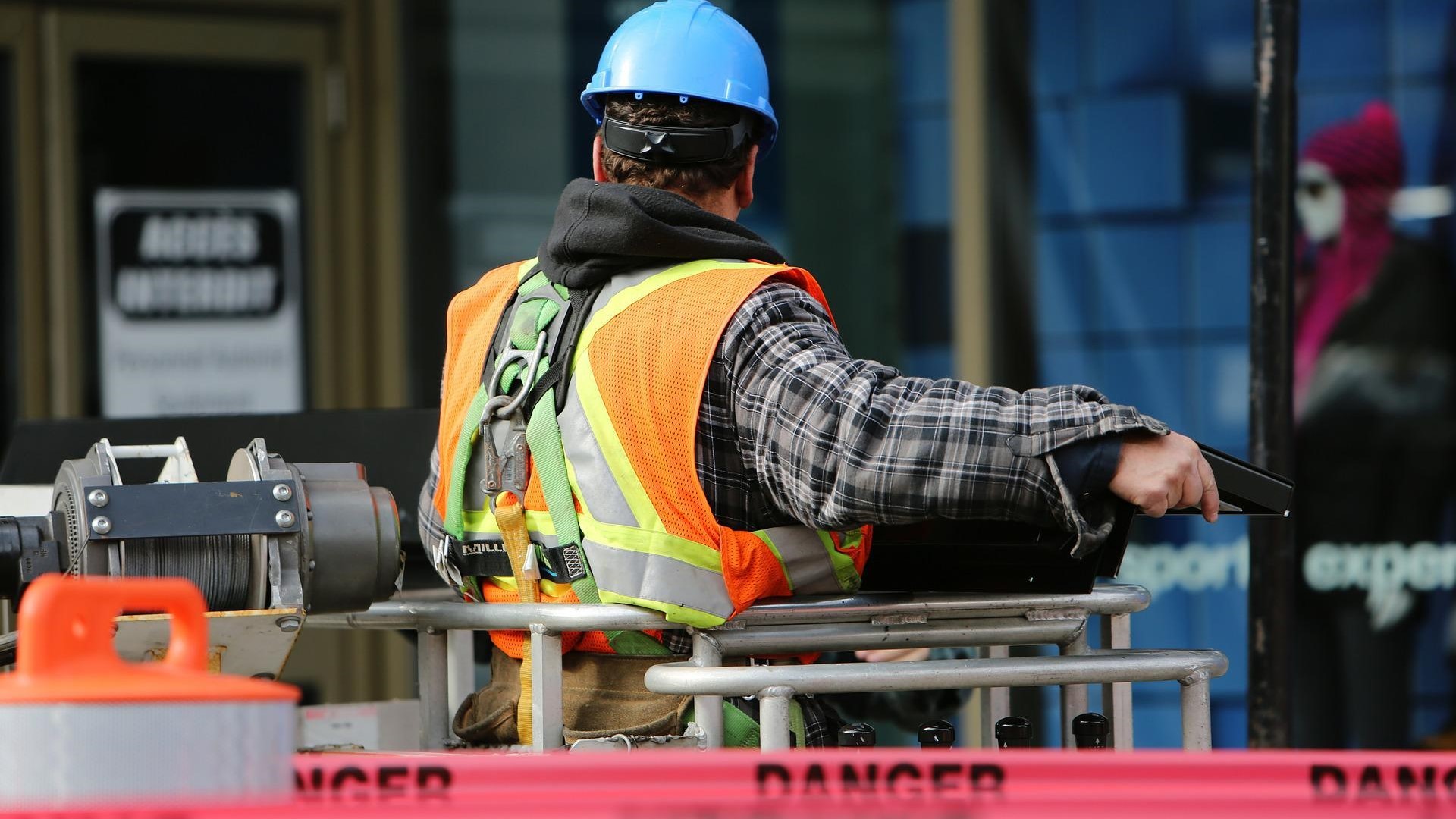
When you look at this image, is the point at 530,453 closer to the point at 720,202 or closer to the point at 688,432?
the point at 688,432

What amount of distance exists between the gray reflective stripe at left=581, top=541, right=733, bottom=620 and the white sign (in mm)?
4272

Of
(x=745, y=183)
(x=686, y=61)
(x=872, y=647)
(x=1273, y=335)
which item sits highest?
(x=686, y=61)

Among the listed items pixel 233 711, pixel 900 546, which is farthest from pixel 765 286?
pixel 233 711

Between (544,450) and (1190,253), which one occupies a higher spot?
(1190,253)

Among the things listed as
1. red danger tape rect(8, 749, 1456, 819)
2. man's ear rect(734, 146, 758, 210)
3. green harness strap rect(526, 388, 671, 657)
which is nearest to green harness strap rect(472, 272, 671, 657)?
green harness strap rect(526, 388, 671, 657)

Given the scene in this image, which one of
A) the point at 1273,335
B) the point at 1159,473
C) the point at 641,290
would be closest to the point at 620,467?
the point at 641,290

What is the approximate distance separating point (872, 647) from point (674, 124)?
918mm

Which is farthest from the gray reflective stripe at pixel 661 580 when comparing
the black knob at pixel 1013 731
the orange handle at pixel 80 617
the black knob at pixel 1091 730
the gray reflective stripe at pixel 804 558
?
the orange handle at pixel 80 617

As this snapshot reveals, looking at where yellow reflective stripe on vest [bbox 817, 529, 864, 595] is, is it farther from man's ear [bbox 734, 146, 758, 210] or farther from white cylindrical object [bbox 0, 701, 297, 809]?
white cylindrical object [bbox 0, 701, 297, 809]

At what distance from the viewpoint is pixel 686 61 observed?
2.88m

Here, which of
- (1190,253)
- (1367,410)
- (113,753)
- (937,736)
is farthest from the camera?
(1190,253)

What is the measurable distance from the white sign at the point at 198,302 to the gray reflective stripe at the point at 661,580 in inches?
168

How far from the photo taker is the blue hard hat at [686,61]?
2.87 metres

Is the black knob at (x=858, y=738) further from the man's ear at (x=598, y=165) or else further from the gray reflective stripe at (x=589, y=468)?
the man's ear at (x=598, y=165)
